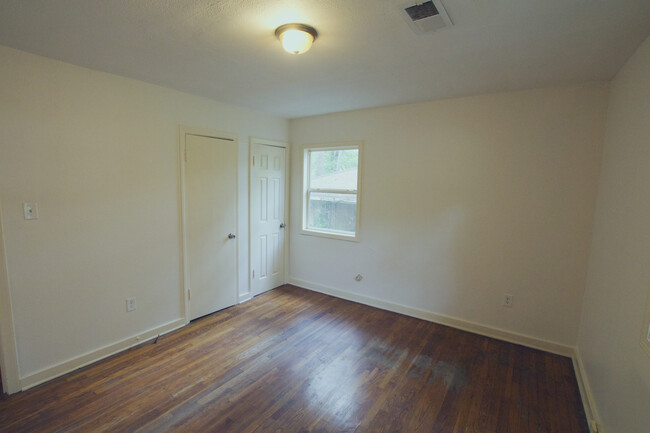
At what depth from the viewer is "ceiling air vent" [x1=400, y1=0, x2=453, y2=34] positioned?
1425 mm

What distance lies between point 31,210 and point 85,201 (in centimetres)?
32

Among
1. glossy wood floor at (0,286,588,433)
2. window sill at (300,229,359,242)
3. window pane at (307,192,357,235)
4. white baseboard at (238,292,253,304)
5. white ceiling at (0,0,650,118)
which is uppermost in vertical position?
white ceiling at (0,0,650,118)

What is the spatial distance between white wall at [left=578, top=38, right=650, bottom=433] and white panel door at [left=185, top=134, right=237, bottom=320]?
339cm

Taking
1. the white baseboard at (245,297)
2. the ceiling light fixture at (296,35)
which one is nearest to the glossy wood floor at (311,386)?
the white baseboard at (245,297)

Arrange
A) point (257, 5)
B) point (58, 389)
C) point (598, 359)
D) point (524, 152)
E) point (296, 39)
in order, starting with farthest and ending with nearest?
point (524, 152) < point (58, 389) < point (598, 359) < point (296, 39) < point (257, 5)

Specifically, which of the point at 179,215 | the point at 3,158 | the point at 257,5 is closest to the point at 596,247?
the point at 257,5

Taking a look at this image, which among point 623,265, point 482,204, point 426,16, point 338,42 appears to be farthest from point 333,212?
point 623,265

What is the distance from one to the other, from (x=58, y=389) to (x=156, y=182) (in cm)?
176

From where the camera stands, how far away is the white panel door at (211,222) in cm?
310

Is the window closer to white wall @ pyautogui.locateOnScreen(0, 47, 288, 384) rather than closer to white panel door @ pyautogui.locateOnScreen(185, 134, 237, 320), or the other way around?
white panel door @ pyautogui.locateOnScreen(185, 134, 237, 320)

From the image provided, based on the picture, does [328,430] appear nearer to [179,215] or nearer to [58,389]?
[58,389]

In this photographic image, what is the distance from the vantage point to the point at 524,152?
2.71m

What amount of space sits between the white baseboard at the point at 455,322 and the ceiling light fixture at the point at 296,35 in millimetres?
2921

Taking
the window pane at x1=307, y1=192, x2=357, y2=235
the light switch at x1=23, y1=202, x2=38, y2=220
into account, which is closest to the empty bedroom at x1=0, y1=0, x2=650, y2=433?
the light switch at x1=23, y1=202, x2=38, y2=220
